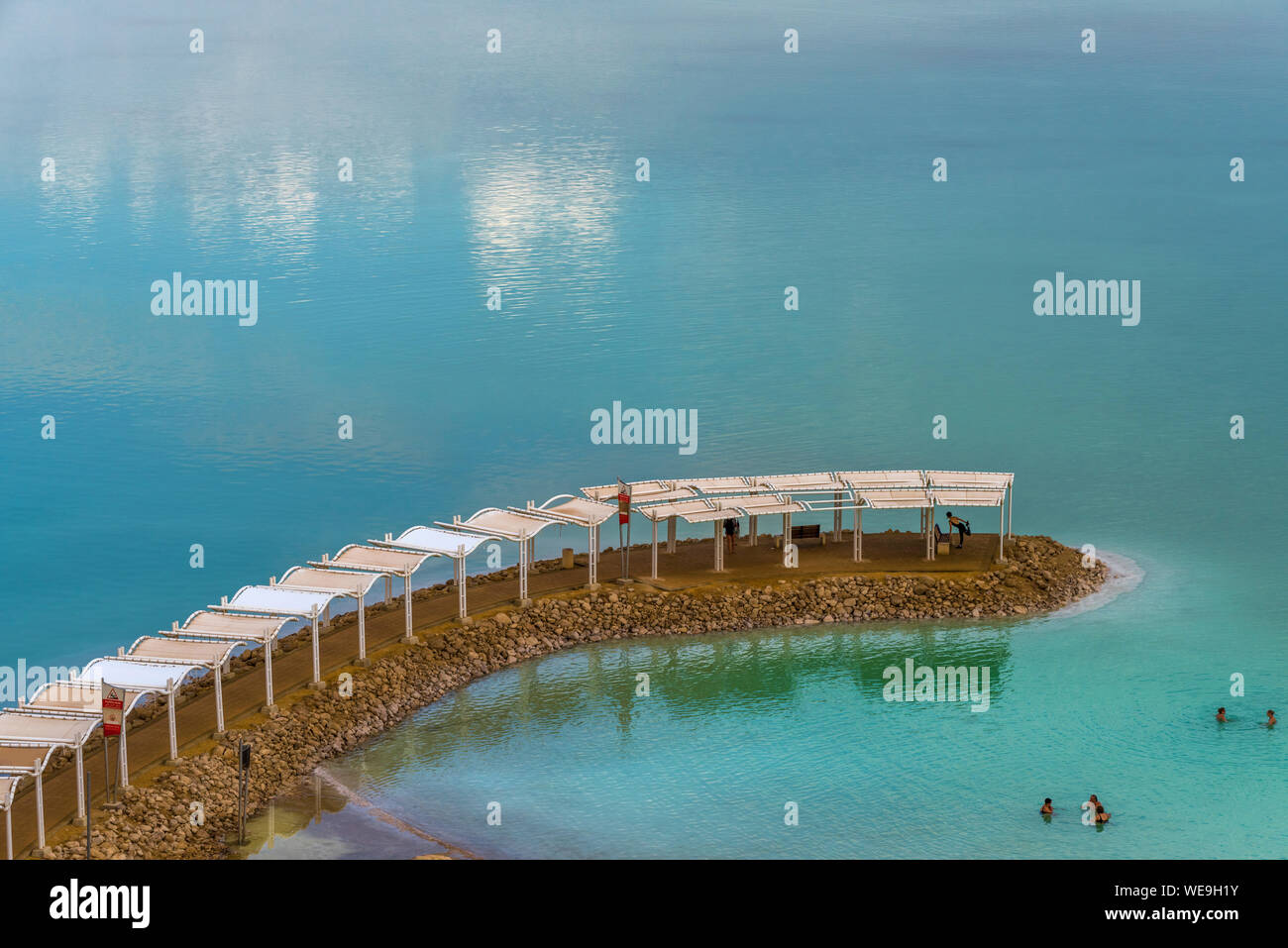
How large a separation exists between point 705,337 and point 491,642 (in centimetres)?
4937

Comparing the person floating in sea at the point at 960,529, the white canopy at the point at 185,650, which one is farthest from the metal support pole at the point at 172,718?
A: the person floating in sea at the point at 960,529

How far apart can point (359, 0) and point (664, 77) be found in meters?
28.3

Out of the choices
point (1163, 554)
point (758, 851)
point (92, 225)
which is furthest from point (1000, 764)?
→ point (92, 225)

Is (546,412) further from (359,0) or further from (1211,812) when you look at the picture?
(359,0)

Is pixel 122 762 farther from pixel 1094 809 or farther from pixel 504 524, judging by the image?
pixel 1094 809

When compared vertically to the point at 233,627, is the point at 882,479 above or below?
above

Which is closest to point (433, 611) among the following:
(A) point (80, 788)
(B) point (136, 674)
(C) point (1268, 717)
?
(B) point (136, 674)

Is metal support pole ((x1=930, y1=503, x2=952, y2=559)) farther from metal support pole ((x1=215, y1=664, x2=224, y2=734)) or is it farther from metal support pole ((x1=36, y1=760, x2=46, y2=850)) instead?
metal support pole ((x1=36, y1=760, x2=46, y2=850))

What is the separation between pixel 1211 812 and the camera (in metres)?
48.4

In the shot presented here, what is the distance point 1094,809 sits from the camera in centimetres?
4772

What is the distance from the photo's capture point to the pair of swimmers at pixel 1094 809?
47.6 m

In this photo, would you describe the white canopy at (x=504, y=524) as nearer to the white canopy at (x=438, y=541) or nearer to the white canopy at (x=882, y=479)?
the white canopy at (x=438, y=541)

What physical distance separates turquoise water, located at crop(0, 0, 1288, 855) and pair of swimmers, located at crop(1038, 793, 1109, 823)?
35 cm

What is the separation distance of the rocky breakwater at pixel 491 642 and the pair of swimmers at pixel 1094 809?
13.9 meters
